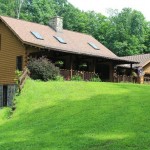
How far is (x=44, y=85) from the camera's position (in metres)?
→ 29.0

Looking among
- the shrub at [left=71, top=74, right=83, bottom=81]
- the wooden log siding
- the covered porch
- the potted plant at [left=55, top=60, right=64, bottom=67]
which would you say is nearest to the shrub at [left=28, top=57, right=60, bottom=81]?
the covered porch

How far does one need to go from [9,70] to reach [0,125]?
16160 mm

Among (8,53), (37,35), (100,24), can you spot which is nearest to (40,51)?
(37,35)

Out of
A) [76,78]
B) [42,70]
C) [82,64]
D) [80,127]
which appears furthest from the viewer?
[82,64]

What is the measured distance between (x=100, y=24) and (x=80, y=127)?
6319cm

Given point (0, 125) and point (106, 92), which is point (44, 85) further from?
point (0, 125)

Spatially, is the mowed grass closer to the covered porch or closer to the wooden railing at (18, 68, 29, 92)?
the wooden railing at (18, 68, 29, 92)

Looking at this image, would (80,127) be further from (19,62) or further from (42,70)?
(19,62)

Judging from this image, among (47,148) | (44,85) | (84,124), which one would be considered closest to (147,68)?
(44,85)

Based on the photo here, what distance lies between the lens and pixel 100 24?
7819 cm

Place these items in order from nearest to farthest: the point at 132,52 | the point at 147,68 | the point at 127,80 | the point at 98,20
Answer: the point at 127,80, the point at 147,68, the point at 132,52, the point at 98,20

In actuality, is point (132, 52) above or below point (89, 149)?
above

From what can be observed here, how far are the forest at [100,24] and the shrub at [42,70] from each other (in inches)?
1521

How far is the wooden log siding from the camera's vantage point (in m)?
34.9
